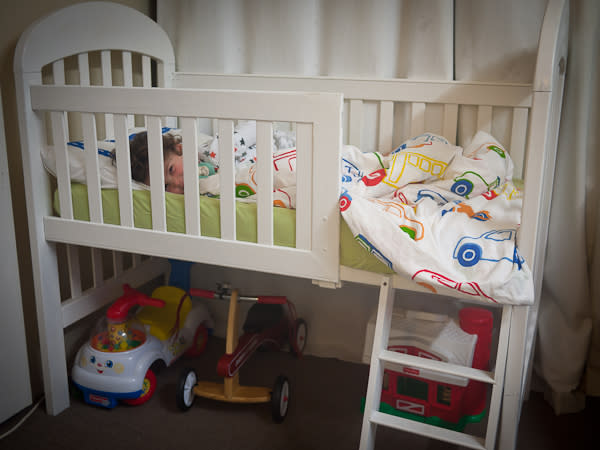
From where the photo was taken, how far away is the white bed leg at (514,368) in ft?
4.17

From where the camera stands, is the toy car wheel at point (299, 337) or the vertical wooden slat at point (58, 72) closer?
the vertical wooden slat at point (58, 72)

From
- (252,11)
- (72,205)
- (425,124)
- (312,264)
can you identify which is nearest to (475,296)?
(312,264)

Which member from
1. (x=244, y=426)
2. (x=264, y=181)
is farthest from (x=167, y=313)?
(x=264, y=181)

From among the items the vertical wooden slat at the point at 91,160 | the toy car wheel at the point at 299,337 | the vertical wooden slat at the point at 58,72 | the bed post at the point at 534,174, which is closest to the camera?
the bed post at the point at 534,174

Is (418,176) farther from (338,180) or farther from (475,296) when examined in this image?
(475,296)

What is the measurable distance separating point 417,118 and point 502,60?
1.06ft

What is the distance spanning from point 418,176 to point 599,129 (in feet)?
2.21

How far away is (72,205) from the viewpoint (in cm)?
161

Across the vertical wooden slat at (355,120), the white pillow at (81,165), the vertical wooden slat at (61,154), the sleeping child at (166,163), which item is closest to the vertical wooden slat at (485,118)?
the vertical wooden slat at (355,120)

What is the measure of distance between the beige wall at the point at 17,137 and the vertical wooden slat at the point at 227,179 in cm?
75

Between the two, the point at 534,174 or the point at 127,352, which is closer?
the point at 534,174

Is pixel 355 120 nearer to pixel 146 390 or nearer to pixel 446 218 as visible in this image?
pixel 446 218

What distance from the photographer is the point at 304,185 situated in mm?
1327

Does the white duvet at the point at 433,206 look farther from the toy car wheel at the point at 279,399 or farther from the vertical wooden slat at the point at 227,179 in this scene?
the toy car wheel at the point at 279,399
